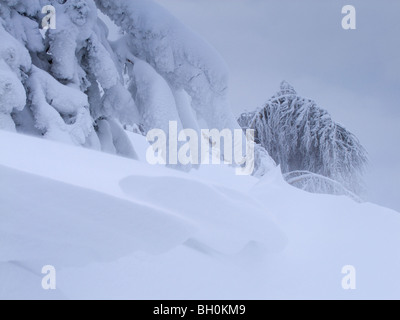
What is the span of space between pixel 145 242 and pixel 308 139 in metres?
9.48

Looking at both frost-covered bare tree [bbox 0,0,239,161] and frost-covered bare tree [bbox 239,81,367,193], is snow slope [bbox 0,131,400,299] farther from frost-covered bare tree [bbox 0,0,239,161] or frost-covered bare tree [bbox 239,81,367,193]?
frost-covered bare tree [bbox 239,81,367,193]

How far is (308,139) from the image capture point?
1025 centimetres

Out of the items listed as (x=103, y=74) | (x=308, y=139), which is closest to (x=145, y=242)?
(x=103, y=74)

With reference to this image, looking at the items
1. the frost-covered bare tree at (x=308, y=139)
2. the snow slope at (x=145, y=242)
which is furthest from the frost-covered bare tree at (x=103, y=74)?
the frost-covered bare tree at (x=308, y=139)

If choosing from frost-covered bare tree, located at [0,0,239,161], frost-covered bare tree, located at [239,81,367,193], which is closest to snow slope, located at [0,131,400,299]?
frost-covered bare tree, located at [0,0,239,161]

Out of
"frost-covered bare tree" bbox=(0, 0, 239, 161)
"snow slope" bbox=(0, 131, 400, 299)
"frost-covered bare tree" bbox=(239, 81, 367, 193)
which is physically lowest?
"snow slope" bbox=(0, 131, 400, 299)

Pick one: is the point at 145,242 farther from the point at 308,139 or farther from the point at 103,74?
the point at 308,139

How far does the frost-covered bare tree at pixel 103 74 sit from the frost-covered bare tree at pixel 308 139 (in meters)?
5.87

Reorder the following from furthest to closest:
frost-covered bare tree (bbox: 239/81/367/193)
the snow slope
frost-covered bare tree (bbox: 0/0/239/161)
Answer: frost-covered bare tree (bbox: 239/81/367/193) < frost-covered bare tree (bbox: 0/0/239/161) < the snow slope

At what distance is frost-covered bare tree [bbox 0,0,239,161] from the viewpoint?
11.4 ft

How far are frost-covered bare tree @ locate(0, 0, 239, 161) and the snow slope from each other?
1.74m

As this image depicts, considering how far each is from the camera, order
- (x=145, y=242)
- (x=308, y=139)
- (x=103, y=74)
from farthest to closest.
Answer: (x=308, y=139)
(x=103, y=74)
(x=145, y=242)
